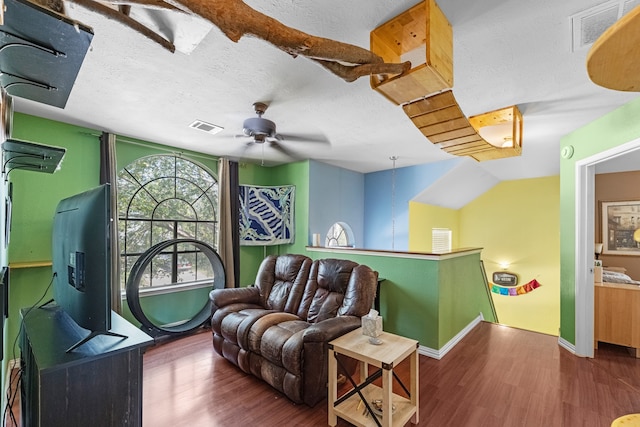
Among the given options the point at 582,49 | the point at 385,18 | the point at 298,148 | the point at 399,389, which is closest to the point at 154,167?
the point at 298,148

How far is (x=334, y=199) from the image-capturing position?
4.85m

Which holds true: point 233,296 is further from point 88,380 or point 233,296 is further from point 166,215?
point 88,380

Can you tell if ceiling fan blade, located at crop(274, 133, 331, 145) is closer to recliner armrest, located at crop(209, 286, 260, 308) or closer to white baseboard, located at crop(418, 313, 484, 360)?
recliner armrest, located at crop(209, 286, 260, 308)

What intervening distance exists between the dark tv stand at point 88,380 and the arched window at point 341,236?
4.06m

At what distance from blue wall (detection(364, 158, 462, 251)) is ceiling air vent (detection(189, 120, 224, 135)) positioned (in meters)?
3.22

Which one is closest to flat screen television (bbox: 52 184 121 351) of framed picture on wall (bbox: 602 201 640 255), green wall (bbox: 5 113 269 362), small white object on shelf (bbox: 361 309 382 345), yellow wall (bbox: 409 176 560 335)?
small white object on shelf (bbox: 361 309 382 345)

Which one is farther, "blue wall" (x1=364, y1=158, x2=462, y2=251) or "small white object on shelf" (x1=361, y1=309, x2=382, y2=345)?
"blue wall" (x1=364, y1=158, x2=462, y2=251)

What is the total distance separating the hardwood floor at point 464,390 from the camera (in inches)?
79.3

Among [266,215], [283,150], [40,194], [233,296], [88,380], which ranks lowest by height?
[233,296]

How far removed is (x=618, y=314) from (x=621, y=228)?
5.94 ft

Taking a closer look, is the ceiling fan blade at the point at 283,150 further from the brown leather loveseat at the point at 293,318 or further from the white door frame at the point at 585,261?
the white door frame at the point at 585,261

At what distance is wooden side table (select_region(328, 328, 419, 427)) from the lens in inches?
68.4

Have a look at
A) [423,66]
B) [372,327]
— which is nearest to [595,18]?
[423,66]

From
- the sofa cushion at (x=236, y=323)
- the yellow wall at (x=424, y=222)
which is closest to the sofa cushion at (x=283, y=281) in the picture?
the sofa cushion at (x=236, y=323)
